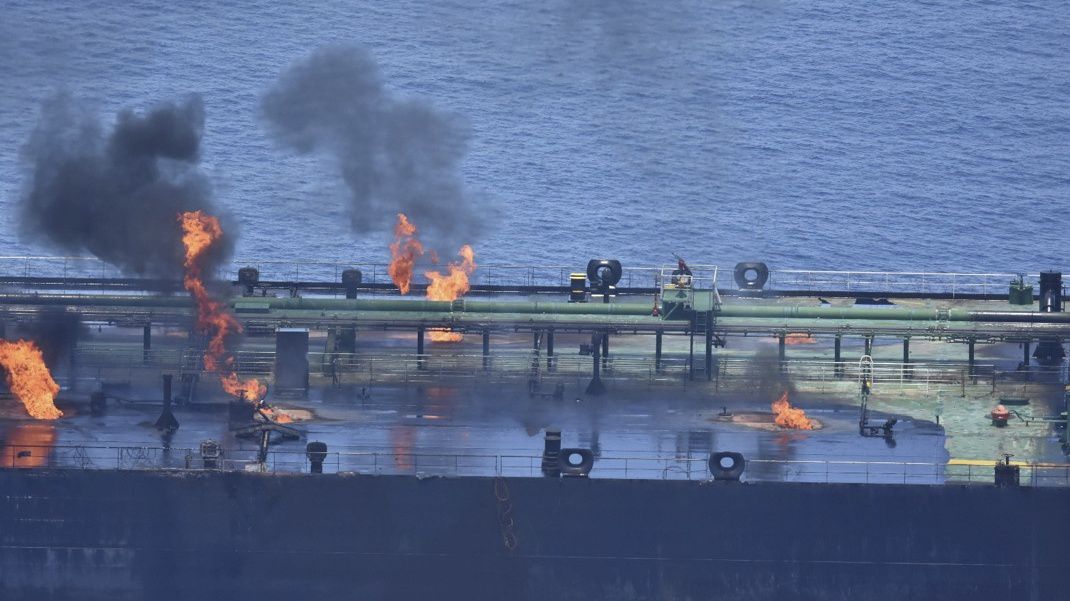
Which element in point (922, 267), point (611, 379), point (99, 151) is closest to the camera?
point (611, 379)

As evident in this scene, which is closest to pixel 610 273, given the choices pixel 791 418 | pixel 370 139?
pixel 791 418

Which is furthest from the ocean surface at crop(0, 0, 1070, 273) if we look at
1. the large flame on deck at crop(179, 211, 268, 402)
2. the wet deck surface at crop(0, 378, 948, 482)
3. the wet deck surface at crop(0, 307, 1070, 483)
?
the wet deck surface at crop(0, 378, 948, 482)

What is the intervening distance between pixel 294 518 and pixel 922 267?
2895 inches

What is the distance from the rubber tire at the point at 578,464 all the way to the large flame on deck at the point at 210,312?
12.6 metres

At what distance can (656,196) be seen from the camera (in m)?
143

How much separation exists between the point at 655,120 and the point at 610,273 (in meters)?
53.7

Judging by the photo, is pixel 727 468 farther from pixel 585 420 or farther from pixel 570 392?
pixel 570 392

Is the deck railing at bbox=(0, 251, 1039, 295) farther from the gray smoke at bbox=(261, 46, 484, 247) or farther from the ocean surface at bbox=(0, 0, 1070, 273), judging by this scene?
the gray smoke at bbox=(261, 46, 484, 247)

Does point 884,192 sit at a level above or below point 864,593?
above

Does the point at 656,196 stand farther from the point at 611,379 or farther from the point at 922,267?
the point at 611,379

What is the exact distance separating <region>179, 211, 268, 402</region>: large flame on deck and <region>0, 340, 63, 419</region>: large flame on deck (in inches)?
243

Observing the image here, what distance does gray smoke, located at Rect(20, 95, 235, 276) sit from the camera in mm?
85062

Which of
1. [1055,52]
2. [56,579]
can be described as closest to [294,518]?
[56,579]

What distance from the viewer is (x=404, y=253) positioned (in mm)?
92812
